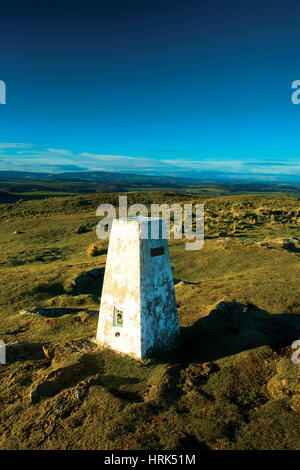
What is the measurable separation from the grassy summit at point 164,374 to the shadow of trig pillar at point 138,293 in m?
0.49

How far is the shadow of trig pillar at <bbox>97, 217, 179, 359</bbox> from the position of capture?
8.12 metres

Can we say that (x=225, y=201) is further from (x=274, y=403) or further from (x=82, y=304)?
(x=274, y=403)

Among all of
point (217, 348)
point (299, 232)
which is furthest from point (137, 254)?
point (299, 232)

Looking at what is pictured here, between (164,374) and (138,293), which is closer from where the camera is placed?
(164,374)

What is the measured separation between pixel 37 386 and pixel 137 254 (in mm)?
4154

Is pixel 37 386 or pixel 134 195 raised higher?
pixel 134 195

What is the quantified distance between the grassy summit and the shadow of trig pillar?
49cm

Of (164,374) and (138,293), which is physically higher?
(138,293)

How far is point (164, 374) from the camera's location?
739 cm

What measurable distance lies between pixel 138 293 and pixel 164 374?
2.15m

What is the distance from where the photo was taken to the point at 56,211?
42938 mm

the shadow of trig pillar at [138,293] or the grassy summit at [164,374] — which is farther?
the shadow of trig pillar at [138,293]

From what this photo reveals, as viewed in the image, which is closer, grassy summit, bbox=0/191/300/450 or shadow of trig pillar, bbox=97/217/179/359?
grassy summit, bbox=0/191/300/450

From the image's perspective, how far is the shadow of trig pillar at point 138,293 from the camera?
812 centimetres
